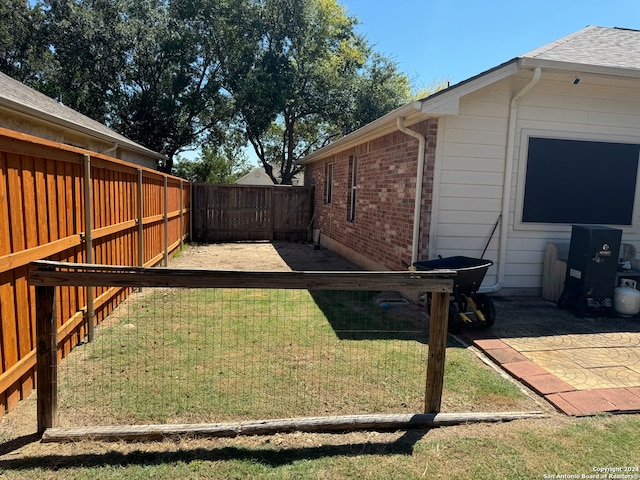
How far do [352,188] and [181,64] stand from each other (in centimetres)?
1465

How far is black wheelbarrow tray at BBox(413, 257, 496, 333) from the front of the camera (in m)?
4.96

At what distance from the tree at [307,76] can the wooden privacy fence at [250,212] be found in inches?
187

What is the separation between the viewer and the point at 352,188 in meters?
10.4

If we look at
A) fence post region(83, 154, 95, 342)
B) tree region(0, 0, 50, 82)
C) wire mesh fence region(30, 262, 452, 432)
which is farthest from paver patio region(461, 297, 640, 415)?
tree region(0, 0, 50, 82)

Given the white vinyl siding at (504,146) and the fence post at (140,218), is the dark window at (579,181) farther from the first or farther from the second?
the fence post at (140,218)

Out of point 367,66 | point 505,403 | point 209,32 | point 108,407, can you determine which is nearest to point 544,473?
point 505,403

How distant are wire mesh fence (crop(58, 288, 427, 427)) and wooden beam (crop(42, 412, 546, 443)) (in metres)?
0.19

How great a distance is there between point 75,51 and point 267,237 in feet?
43.9

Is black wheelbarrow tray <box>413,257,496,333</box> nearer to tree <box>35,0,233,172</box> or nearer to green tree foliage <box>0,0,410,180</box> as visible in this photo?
green tree foliage <box>0,0,410,180</box>

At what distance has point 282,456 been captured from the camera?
2648mm

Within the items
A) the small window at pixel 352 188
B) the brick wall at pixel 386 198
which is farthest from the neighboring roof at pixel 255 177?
the small window at pixel 352 188

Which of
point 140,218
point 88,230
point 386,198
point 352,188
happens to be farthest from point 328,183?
point 88,230

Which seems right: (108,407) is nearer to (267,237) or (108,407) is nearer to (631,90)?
(631,90)

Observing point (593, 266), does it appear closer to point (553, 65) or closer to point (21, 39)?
point (553, 65)
